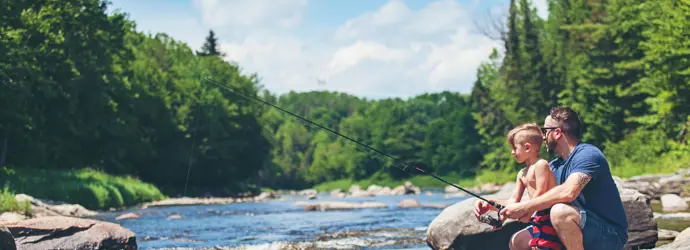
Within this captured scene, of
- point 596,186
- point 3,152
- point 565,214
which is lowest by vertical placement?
point 565,214

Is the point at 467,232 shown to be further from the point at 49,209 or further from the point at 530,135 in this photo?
the point at 49,209

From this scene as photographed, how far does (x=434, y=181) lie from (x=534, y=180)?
67276mm

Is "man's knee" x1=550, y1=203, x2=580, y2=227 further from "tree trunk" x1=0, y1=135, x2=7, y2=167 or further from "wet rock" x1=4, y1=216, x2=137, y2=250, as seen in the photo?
"tree trunk" x1=0, y1=135, x2=7, y2=167

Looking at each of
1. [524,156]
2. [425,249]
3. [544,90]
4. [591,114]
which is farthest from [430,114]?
[524,156]

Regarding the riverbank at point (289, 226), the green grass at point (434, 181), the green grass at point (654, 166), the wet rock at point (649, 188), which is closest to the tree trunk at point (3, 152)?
the riverbank at point (289, 226)

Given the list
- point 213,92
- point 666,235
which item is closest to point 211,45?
point 213,92

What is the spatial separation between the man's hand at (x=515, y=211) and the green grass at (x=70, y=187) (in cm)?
1933

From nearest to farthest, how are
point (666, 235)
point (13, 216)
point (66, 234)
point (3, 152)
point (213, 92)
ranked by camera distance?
point (666, 235) < point (66, 234) < point (13, 216) < point (3, 152) < point (213, 92)

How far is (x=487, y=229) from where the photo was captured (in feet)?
33.2

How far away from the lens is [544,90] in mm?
49719

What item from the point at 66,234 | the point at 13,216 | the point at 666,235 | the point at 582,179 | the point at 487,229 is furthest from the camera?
the point at 13,216

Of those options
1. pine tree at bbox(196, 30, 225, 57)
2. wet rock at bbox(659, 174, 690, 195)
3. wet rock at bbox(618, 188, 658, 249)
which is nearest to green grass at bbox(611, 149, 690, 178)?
wet rock at bbox(659, 174, 690, 195)

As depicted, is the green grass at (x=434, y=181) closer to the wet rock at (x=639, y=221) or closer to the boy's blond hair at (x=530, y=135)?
the wet rock at (x=639, y=221)

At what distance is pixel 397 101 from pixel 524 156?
10004 centimetres
